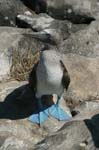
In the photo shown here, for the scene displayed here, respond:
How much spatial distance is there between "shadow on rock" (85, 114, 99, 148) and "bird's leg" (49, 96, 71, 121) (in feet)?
1.89

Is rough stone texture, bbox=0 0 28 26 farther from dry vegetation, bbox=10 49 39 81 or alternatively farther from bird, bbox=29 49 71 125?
bird, bbox=29 49 71 125

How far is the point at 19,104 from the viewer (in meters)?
8.68

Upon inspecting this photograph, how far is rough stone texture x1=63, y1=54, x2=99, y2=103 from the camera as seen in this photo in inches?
355

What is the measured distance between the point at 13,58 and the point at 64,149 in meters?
2.84

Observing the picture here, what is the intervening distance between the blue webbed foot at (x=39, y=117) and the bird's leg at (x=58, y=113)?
4.7 inches

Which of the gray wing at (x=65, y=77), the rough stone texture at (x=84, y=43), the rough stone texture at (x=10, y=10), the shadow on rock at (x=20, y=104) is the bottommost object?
the rough stone texture at (x=10, y=10)


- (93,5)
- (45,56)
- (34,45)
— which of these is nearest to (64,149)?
(45,56)

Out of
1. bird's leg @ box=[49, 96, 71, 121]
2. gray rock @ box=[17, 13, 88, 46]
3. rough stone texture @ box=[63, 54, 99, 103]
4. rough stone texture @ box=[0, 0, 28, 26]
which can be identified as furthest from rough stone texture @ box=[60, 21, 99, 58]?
bird's leg @ box=[49, 96, 71, 121]

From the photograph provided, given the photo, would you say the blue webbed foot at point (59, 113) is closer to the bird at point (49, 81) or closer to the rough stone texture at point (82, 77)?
the bird at point (49, 81)

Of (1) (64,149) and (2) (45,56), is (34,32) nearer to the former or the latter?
(2) (45,56)

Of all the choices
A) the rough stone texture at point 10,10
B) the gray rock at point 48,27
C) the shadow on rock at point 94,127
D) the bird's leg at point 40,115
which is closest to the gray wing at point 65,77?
the bird's leg at point 40,115

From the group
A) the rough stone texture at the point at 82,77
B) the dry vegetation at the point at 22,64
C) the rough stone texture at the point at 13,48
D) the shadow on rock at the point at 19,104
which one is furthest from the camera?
the rough stone texture at the point at 13,48

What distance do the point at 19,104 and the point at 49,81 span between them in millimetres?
868

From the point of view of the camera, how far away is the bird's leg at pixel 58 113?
27.7ft
